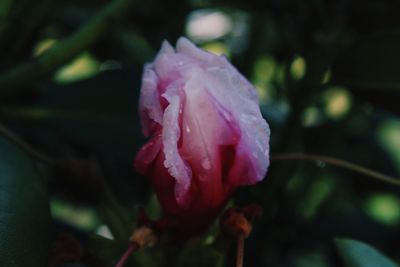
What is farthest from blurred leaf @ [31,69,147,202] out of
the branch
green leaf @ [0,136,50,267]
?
green leaf @ [0,136,50,267]

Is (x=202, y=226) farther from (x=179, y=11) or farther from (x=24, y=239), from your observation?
(x=179, y=11)

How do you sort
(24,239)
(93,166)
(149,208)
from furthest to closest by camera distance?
(149,208) → (93,166) → (24,239)

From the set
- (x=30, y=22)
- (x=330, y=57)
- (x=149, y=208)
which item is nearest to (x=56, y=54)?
(x=30, y=22)

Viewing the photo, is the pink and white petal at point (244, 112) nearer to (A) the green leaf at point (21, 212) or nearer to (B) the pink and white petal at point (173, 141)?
(B) the pink and white petal at point (173, 141)

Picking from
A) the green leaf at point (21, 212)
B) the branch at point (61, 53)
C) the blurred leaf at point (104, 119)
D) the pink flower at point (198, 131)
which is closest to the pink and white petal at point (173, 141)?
the pink flower at point (198, 131)

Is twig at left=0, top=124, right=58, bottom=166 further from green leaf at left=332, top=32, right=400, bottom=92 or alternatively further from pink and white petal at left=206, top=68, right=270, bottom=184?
green leaf at left=332, top=32, right=400, bottom=92

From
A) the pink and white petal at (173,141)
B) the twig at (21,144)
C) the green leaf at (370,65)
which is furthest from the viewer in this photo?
the green leaf at (370,65)
